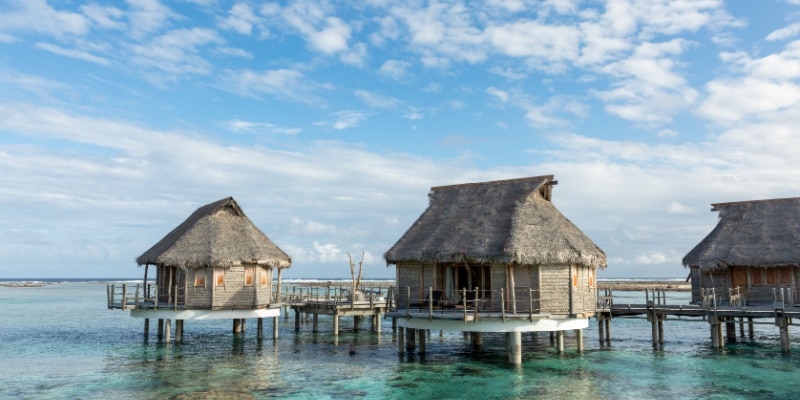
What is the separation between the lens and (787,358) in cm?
2458

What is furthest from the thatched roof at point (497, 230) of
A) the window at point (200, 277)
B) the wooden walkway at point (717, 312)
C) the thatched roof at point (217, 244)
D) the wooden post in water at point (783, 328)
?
the window at point (200, 277)

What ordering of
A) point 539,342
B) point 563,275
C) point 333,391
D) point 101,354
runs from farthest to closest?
point 539,342 < point 101,354 < point 563,275 < point 333,391

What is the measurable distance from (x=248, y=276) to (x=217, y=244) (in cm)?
208

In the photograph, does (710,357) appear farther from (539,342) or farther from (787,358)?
(539,342)

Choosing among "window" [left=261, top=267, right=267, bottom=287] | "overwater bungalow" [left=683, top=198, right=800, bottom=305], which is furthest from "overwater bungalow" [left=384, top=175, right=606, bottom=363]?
"window" [left=261, top=267, right=267, bottom=287]

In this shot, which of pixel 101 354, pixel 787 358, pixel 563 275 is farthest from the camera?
pixel 101 354

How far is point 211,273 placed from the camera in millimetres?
28016

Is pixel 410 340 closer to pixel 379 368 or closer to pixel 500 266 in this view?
pixel 379 368

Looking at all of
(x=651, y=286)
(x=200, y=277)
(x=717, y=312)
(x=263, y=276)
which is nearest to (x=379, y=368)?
(x=263, y=276)


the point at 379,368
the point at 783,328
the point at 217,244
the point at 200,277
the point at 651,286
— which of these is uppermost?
the point at 217,244

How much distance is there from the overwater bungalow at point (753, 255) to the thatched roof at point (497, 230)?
25.3 feet

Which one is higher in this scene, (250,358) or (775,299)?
(775,299)

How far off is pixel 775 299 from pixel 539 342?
404 inches

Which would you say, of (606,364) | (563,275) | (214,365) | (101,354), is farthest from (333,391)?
(101,354)
